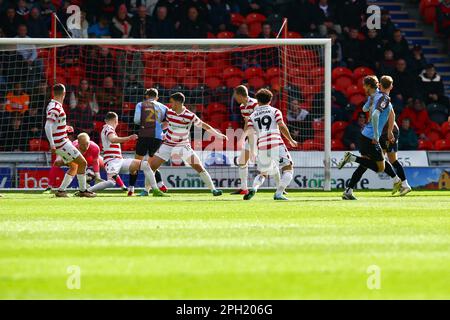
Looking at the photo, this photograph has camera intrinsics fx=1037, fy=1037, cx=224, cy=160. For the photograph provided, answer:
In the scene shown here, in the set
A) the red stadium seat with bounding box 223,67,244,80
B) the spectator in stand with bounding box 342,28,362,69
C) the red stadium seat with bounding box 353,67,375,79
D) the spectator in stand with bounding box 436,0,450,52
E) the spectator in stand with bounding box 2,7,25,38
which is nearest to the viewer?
the spectator in stand with bounding box 2,7,25,38

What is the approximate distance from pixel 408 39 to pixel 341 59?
3.86 metres

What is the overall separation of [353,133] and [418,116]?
2.41 m

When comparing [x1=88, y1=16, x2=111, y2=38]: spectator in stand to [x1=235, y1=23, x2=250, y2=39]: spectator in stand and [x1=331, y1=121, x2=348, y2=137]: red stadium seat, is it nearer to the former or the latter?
[x1=235, y1=23, x2=250, y2=39]: spectator in stand

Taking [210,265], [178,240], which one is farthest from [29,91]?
[210,265]

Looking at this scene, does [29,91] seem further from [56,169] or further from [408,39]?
[408,39]

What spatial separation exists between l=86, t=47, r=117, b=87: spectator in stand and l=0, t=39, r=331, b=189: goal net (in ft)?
0.08

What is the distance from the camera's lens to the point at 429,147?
83.2 ft

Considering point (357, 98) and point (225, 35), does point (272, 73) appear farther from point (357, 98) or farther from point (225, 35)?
point (357, 98)

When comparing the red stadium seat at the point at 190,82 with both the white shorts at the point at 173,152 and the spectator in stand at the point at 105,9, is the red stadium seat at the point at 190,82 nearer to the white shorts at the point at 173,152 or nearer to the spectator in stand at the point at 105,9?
the spectator in stand at the point at 105,9

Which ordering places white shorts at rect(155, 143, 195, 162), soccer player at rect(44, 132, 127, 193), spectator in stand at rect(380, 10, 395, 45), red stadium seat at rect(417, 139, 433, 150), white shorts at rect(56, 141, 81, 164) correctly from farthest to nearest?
spectator in stand at rect(380, 10, 395, 45) < red stadium seat at rect(417, 139, 433, 150) < soccer player at rect(44, 132, 127, 193) < white shorts at rect(155, 143, 195, 162) < white shorts at rect(56, 141, 81, 164)

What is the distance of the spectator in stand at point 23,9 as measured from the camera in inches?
1002

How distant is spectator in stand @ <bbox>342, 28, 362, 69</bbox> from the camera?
1064 inches

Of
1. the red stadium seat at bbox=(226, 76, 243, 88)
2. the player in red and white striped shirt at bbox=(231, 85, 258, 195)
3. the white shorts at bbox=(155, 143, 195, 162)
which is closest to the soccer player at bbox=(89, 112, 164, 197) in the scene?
the white shorts at bbox=(155, 143, 195, 162)

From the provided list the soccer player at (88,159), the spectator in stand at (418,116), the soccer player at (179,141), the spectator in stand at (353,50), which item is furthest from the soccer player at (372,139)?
the spectator in stand at (353,50)
